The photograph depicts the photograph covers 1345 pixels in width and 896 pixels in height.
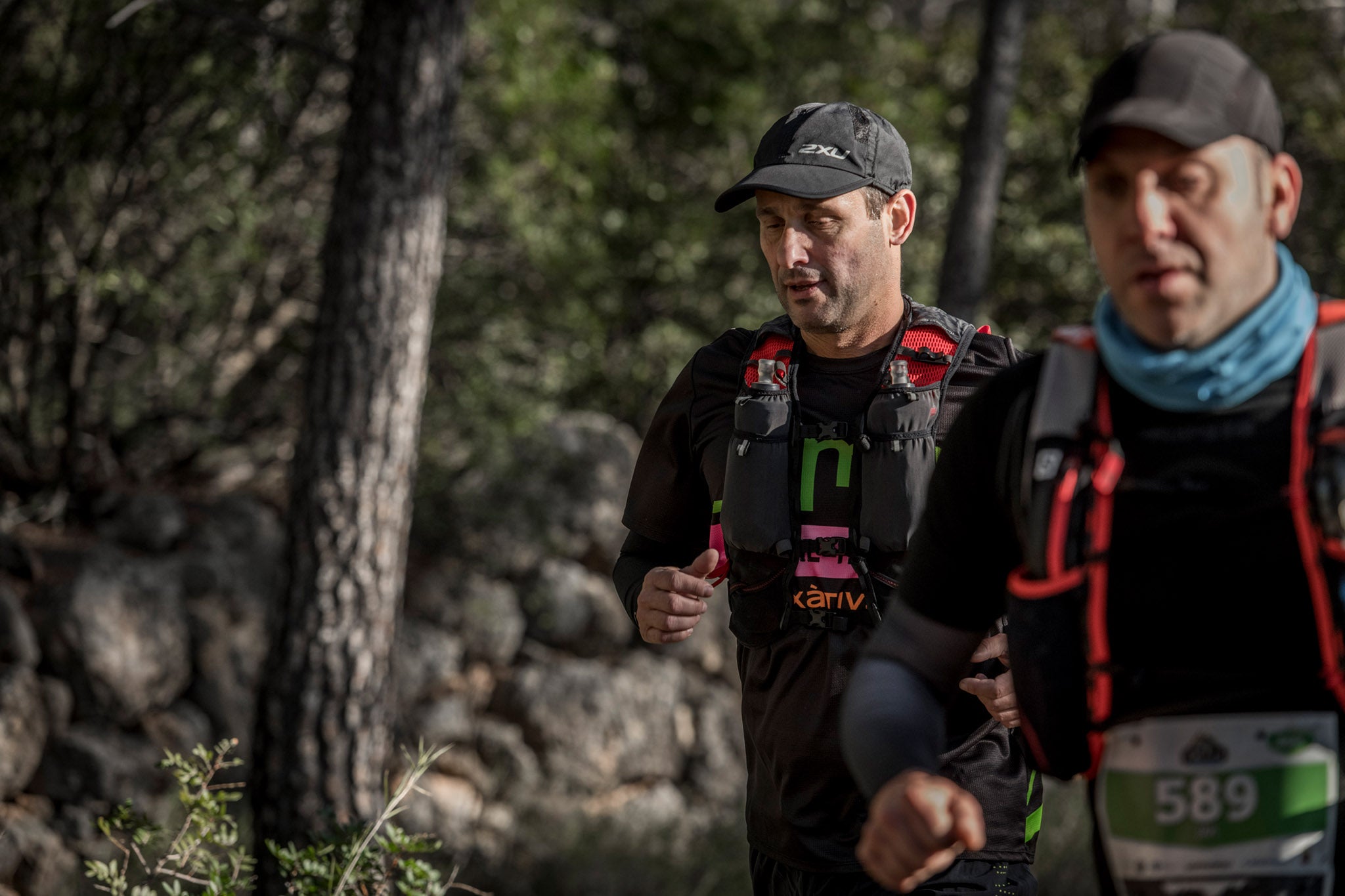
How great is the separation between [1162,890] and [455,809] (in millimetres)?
7638

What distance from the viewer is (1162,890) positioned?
1576 millimetres

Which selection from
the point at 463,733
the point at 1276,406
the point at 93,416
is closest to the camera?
the point at 1276,406


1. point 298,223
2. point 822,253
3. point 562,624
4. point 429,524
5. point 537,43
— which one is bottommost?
point 562,624

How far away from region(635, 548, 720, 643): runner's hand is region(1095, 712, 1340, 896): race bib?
113 centimetres

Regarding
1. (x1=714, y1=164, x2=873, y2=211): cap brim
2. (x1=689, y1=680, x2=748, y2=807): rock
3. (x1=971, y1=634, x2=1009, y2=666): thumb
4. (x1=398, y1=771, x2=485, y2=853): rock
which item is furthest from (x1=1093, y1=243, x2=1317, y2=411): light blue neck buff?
(x1=689, y1=680, x2=748, y2=807): rock

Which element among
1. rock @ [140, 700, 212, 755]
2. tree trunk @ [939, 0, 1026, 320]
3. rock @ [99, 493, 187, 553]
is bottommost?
rock @ [140, 700, 212, 755]

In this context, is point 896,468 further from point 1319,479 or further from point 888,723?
point 1319,479

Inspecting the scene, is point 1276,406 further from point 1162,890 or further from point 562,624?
point 562,624

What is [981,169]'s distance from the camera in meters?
9.08

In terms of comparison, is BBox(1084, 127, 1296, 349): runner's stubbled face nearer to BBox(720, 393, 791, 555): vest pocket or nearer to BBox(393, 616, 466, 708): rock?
BBox(720, 393, 791, 555): vest pocket

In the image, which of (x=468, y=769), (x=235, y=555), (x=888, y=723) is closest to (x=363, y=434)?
(x=235, y=555)

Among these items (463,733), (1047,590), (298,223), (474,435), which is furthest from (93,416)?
(1047,590)

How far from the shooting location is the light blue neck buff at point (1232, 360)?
1.54 m

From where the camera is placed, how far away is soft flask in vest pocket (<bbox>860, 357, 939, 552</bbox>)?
8.52ft
